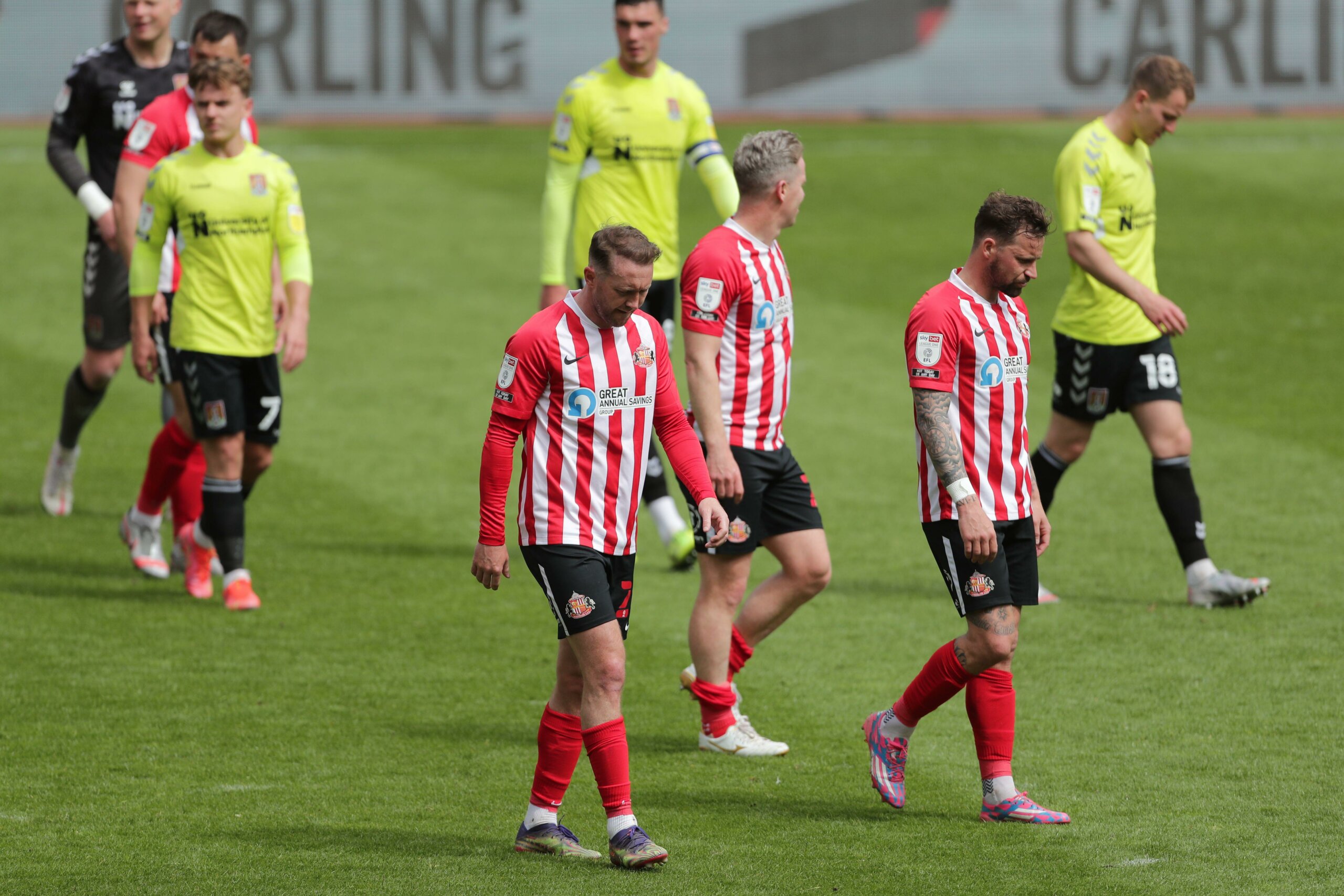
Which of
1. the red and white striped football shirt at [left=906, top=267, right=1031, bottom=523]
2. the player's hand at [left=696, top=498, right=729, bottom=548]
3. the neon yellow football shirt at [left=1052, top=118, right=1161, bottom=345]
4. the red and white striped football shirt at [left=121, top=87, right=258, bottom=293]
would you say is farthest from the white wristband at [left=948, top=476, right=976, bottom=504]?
the red and white striped football shirt at [left=121, top=87, right=258, bottom=293]

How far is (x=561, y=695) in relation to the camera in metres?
5.26

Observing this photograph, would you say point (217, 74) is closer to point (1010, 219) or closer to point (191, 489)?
point (191, 489)

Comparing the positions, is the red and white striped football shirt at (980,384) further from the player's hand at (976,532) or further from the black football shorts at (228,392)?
the black football shorts at (228,392)

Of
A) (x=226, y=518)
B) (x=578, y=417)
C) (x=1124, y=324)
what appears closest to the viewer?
(x=578, y=417)

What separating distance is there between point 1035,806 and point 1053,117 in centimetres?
2259

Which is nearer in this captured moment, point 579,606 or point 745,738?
point 579,606

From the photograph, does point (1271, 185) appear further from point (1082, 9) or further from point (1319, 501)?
point (1319, 501)

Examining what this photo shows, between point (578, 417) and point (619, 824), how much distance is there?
118cm

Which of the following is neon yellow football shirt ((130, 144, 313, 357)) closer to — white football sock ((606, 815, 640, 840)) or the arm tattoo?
the arm tattoo

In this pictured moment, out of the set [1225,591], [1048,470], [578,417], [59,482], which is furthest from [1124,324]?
[59,482]

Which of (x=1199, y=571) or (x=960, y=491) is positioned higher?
(x=960, y=491)

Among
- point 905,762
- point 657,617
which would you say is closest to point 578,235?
point 657,617

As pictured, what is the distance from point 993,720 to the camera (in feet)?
17.8

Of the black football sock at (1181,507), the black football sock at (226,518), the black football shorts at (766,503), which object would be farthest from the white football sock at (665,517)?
the black football shorts at (766,503)
